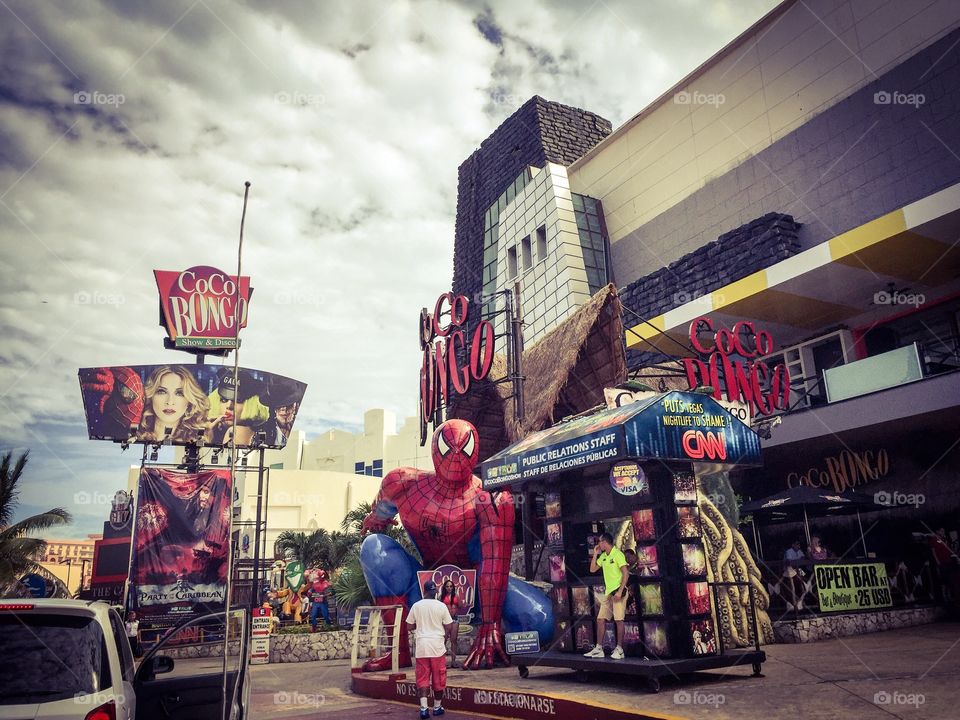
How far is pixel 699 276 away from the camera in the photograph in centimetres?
1973

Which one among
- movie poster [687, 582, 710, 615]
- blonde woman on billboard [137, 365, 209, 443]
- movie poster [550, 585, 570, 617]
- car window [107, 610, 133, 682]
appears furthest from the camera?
blonde woman on billboard [137, 365, 209, 443]

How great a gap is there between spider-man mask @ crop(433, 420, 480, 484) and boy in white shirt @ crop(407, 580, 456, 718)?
376 cm

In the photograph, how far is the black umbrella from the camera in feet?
47.7

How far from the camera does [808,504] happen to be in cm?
1506

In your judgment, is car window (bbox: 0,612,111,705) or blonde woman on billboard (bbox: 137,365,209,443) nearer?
car window (bbox: 0,612,111,705)

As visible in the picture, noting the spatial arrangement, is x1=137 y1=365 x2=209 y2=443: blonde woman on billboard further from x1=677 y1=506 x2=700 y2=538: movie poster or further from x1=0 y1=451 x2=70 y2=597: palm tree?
x1=677 y1=506 x2=700 y2=538: movie poster

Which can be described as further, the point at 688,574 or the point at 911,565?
the point at 911,565

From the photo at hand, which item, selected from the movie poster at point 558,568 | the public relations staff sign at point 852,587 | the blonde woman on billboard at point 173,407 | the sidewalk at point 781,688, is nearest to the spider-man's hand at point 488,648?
the sidewalk at point 781,688

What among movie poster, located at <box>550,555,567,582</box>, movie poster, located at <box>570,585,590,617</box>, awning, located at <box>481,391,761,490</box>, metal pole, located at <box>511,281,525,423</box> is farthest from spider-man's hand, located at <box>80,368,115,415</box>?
movie poster, located at <box>570,585,590,617</box>

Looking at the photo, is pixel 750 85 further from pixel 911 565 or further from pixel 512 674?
pixel 512 674

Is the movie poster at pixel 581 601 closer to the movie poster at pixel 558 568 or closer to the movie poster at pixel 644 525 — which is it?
the movie poster at pixel 558 568

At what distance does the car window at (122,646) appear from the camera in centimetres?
514

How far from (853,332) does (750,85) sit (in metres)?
7.51

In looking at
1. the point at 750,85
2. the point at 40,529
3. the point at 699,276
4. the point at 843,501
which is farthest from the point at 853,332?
the point at 40,529
